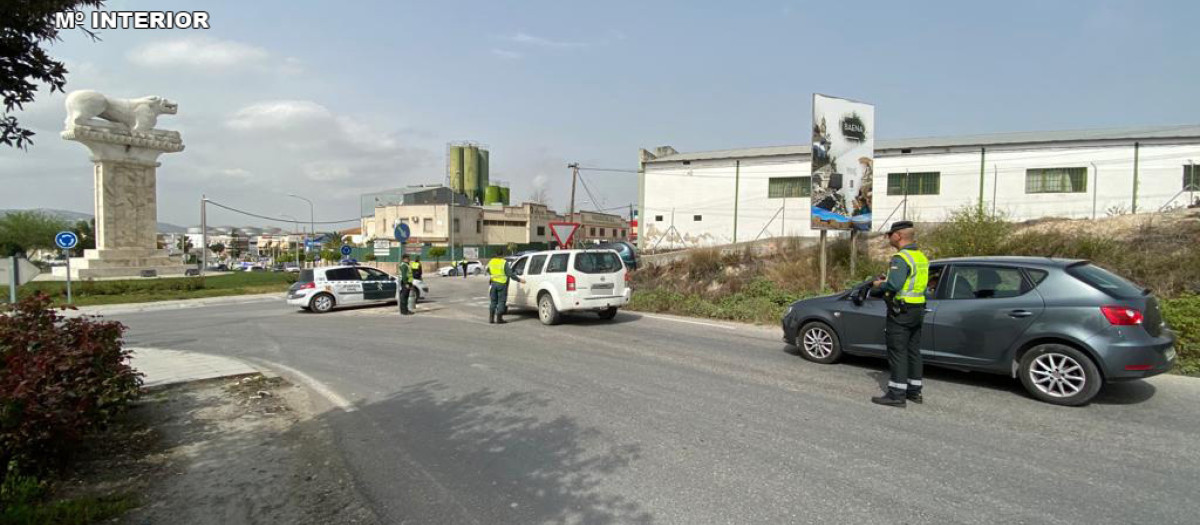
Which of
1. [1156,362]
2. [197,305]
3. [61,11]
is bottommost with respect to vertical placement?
[197,305]

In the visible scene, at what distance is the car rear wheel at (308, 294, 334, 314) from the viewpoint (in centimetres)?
1759

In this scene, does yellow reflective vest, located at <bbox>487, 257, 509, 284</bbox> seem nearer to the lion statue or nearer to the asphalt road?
the asphalt road

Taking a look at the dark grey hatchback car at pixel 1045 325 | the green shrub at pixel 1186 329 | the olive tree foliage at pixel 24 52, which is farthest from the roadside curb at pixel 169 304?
the green shrub at pixel 1186 329

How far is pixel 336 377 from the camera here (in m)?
7.86

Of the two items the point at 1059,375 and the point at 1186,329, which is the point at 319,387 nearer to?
the point at 1059,375

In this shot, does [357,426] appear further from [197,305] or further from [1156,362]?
[197,305]

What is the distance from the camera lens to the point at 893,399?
570 centimetres

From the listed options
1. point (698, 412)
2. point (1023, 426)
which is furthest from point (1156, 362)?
point (698, 412)

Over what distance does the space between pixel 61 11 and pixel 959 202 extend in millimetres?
30550

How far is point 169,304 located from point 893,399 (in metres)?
26.2

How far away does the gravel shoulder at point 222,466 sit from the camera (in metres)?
3.71

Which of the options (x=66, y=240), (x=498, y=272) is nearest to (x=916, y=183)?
(x=498, y=272)

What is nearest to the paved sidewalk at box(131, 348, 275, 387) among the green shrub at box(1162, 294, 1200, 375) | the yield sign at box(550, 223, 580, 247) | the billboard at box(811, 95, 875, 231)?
the yield sign at box(550, 223, 580, 247)

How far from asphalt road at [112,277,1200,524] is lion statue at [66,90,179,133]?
41.4m
